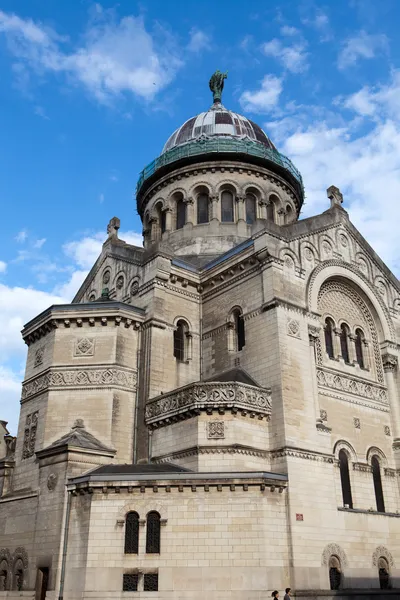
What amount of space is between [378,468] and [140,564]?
43.8 ft

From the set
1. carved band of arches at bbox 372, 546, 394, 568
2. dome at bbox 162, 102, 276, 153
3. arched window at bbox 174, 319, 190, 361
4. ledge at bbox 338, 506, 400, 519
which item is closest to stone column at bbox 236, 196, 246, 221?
dome at bbox 162, 102, 276, 153

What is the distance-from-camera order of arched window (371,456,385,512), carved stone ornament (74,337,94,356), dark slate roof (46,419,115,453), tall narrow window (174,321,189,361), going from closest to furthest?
1. dark slate roof (46,419,115,453)
2. carved stone ornament (74,337,94,356)
3. arched window (371,456,385,512)
4. tall narrow window (174,321,189,361)

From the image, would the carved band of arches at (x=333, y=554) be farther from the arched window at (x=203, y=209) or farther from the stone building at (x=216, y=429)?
the arched window at (x=203, y=209)

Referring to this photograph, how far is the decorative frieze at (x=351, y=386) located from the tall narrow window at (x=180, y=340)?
666 cm

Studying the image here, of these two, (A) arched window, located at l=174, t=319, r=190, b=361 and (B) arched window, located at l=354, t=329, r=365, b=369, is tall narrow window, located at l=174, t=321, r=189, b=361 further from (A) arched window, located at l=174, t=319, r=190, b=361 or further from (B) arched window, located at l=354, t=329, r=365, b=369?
(B) arched window, located at l=354, t=329, r=365, b=369

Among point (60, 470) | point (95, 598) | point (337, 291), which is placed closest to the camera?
point (95, 598)

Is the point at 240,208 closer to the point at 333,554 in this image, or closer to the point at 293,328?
the point at 293,328

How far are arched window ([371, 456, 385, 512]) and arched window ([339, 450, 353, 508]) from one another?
197 cm

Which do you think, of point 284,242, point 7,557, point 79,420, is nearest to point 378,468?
point 284,242

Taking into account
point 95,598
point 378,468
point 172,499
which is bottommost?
point 95,598

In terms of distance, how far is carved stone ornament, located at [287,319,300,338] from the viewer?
86.1 ft

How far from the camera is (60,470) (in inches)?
923

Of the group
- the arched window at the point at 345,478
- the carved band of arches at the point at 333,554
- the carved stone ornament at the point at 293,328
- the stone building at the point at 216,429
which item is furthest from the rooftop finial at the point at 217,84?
the carved band of arches at the point at 333,554

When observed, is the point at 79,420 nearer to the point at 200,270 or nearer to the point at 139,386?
the point at 139,386
